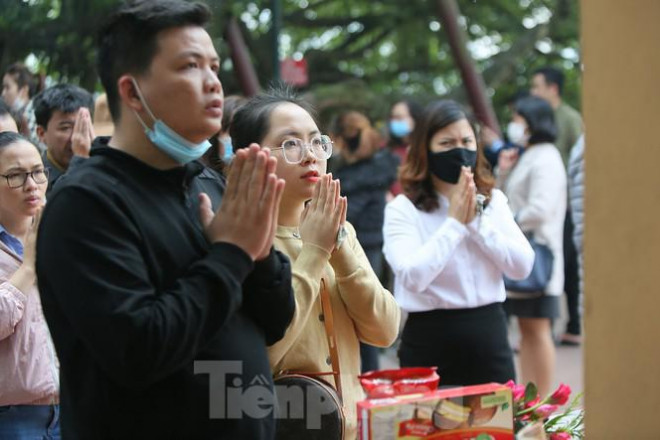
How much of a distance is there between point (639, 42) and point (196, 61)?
39.5 inches

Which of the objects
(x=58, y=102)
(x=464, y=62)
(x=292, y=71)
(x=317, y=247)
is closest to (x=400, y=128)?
(x=292, y=71)

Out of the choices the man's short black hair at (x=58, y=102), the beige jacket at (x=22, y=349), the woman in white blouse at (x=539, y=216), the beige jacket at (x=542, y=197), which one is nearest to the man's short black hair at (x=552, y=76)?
the woman in white blouse at (x=539, y=216)

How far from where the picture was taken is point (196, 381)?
240 centimetres

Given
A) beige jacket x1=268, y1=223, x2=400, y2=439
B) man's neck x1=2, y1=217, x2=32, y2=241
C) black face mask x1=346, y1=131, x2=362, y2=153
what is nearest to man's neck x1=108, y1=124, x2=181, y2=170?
beige jacket x1=268, y1=223, x2=400, y2=439

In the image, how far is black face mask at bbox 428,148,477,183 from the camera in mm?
4770

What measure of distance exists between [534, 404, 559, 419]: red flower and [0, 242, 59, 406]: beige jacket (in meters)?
1.77

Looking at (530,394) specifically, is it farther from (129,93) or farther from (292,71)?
(292,71)

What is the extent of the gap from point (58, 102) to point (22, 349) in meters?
1.60

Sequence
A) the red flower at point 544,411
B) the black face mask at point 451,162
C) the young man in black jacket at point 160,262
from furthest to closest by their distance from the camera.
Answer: the black face mask at point 451,162, the red flower at point 544,411, the young man in black jacket at point 160,262

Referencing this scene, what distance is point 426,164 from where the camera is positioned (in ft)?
16.1

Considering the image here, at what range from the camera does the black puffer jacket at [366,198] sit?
789cm

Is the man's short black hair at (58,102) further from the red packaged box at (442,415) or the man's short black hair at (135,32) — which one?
the red packaged box at (442,415)

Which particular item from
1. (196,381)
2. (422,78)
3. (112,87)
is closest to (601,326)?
(196,381)

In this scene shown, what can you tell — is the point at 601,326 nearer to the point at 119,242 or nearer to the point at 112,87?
the point at 119,242
